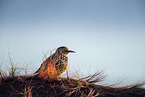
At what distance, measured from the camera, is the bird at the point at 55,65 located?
3613mm

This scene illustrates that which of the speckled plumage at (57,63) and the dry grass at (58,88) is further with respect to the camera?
the speckled plumage at (57,63)

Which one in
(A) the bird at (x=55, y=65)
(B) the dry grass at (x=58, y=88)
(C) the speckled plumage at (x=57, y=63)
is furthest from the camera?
(C) the speckled plumage at (x=57, y=63)

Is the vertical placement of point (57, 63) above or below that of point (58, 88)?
above

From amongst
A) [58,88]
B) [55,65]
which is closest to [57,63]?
[55,65]

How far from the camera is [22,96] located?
3.16 m

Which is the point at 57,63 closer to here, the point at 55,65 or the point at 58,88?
the point at 55,65

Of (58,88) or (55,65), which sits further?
(55,65)

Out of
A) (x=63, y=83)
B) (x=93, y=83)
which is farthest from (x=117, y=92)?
(x=63, y=83)

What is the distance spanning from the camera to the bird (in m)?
3.61

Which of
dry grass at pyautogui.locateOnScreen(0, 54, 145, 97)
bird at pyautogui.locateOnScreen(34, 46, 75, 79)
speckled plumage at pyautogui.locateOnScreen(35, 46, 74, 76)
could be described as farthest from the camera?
speckled plumage at pyautogui.locateOnScreen(35, 46, 74, 76)

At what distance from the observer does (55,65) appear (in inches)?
159

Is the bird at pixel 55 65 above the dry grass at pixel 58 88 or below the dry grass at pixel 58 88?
above

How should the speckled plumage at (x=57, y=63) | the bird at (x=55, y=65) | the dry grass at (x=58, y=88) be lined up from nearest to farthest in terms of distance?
the dry grass at (x=58, y=88), the bird at (x=55, y=65), the speckled plumage at (x=57, y=63)

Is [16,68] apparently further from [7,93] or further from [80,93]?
[80,93]
